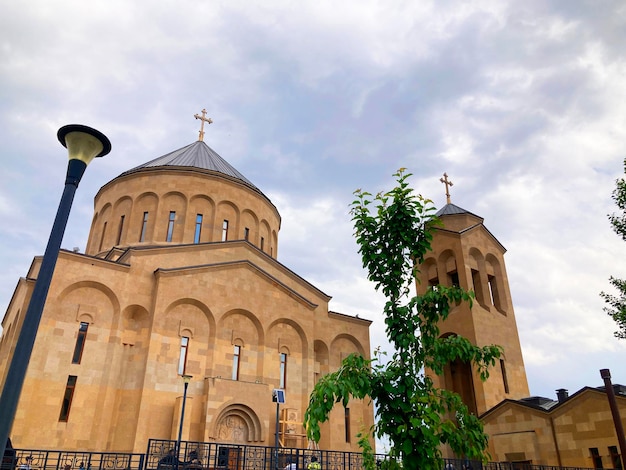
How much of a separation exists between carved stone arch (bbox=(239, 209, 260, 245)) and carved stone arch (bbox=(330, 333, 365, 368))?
7261mm

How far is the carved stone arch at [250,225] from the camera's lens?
26047 millimetres

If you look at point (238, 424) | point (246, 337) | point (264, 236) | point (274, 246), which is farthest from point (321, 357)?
point (274, 246)

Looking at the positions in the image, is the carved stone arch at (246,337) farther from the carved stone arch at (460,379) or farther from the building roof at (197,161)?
the building roof at (197,161)

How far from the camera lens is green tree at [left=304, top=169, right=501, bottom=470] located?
5.80 meters

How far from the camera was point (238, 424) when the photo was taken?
1795 centimetres

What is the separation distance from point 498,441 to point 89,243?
76.3ft

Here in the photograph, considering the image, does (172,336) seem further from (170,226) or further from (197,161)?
(197,161)

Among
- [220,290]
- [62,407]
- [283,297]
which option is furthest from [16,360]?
[283,297]

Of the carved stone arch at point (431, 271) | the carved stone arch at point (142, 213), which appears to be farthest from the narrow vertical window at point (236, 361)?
the carved stone arch at point (431, 271)

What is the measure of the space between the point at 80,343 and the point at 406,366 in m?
14.5

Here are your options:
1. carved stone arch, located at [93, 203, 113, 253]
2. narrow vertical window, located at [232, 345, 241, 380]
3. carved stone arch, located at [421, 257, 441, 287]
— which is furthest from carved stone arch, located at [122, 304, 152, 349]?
carved stone arch, located at [421, 257, 441, 287]

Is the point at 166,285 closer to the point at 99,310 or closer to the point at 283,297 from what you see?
the point at 99,310

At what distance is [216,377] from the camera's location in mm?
17859

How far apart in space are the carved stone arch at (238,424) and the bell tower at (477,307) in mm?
Result: 8489
